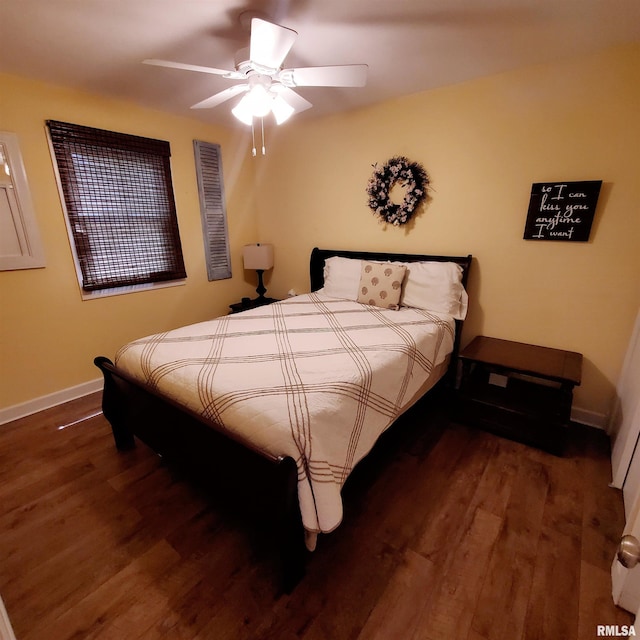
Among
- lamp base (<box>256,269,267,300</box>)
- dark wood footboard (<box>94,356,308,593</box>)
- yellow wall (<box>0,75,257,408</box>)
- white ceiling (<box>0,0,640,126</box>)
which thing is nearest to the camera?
dark wood footboard (<box>94,356,308,593</box>)

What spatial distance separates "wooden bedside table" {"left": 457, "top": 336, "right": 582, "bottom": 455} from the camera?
76.4 inches

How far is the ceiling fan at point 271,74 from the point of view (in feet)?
4.50

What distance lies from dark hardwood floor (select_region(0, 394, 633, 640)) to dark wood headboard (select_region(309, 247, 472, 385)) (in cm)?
82

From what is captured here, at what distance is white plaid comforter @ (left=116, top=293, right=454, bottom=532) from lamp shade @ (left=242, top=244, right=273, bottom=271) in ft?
4.40

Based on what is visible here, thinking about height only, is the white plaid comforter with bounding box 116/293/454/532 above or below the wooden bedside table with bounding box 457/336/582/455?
above

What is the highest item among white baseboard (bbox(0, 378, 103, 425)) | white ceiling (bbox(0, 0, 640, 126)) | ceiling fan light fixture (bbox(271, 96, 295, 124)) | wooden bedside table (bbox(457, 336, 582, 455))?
white ceiling (bbox(0, 0, 640, 126))

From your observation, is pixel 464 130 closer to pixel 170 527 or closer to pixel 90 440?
pixel 170 527

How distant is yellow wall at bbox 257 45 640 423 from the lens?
6.38ft

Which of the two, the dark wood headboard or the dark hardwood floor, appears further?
the dark wood headboard

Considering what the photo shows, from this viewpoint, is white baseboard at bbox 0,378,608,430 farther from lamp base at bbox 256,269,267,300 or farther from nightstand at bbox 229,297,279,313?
lamp base at bbox 256,269,267,300

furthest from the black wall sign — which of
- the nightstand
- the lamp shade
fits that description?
the nightstand

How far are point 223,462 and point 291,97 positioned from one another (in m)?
2.06

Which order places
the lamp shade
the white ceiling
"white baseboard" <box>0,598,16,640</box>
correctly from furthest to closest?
the lamp shade → the white ceiling → "white baseboard" <box>0,598,16,640</box>

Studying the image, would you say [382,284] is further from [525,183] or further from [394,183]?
[525,183]
